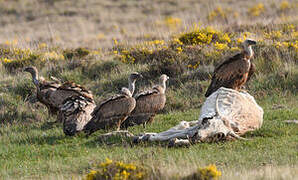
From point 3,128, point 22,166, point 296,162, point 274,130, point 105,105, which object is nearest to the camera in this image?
point 296,162

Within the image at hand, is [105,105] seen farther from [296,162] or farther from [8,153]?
[296,162]

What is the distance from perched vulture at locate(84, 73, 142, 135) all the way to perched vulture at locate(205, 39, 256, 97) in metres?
2.51

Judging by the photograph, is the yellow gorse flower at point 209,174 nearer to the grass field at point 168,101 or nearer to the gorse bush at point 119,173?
the grass field at point 168,101

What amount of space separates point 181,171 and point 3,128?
23.8 ft

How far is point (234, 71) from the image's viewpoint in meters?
12.0

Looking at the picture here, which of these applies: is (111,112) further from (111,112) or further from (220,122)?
(220,122)

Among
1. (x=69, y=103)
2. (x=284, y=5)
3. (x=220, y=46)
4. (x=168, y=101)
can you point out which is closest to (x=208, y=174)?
(x=69, y=103)

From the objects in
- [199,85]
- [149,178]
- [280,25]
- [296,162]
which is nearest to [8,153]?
[149,178]

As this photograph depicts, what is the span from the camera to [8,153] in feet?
32.1

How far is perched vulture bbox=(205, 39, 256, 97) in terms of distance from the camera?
12.0 metres

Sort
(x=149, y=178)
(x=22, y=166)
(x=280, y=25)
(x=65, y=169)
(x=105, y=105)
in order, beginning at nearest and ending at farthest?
(x=149, y=178) < (x=65, y=169) < (x=22, y=166) < (x=105, y=105) < (x=280, y=25)

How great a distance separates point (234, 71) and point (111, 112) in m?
3.19

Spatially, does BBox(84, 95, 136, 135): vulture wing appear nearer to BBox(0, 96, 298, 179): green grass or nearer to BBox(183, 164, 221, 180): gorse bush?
BBox(0, 96, 298, 179): green grass

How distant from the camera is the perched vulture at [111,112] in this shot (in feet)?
34.5
